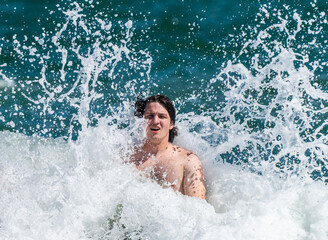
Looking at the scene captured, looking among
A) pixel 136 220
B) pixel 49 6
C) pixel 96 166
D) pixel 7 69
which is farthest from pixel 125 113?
pixel 49 6

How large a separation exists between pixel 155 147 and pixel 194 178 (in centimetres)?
58

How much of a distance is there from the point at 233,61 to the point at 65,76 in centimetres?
252

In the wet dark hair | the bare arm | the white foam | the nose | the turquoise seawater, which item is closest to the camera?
the white foam

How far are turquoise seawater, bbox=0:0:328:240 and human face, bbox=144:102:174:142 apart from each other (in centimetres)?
24

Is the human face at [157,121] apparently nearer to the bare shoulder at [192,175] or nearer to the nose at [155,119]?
the nose at [155,119]

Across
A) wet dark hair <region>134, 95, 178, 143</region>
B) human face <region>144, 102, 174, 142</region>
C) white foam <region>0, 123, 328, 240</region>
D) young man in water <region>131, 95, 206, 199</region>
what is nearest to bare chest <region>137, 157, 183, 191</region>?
young man in water <region>131, 95, 206, 199</region>

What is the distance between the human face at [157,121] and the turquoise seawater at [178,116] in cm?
24

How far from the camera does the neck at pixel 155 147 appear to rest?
500cm

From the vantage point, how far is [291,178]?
4.48m

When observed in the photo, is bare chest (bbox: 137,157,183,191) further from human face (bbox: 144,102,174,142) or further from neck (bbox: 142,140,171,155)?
human face (bbox: 144,102,174,142)

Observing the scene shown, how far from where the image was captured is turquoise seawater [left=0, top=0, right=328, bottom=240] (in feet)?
13.3

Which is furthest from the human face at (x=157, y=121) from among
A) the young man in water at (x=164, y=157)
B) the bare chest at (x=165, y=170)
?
the bare chest at (x=165, y=170)

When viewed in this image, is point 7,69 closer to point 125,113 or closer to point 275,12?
point 125,113

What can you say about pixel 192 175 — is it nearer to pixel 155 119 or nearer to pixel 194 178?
pixel 194 178
